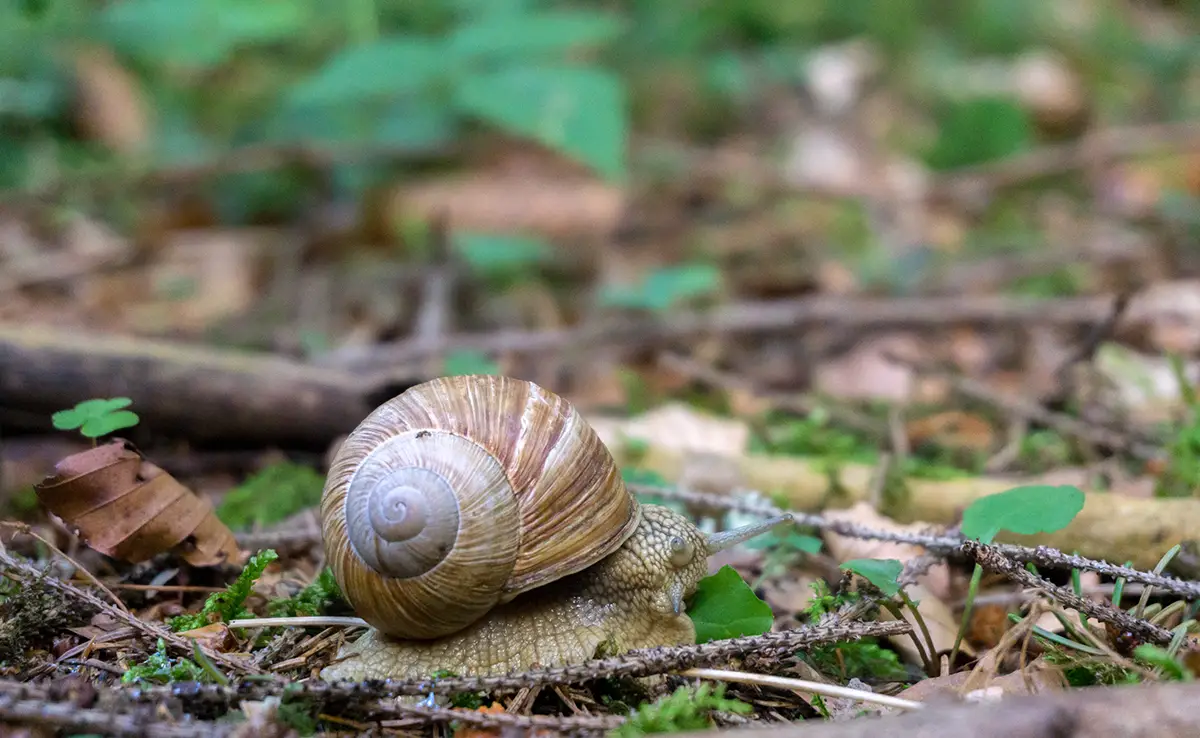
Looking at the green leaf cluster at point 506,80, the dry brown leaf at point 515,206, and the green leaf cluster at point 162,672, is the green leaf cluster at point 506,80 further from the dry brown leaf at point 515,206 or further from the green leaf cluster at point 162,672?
the green leaf cluster at point 162,672

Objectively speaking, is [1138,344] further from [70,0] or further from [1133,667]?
[70,0]

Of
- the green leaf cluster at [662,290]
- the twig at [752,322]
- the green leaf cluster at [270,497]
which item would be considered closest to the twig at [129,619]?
the green leaf cluster at [270,497]

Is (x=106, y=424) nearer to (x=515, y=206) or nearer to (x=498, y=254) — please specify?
(x=498, y=254)

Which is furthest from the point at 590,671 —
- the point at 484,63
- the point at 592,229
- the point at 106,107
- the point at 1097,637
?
the point at 106,107

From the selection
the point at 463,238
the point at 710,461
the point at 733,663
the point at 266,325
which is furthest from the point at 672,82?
the point at 733,663

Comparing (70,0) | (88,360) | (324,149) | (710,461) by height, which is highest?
(70,0)

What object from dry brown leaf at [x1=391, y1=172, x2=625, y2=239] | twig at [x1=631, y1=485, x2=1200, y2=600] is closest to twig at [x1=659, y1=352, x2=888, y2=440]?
twig at [x1=631, y1=485, x2=1200, y2=600]
